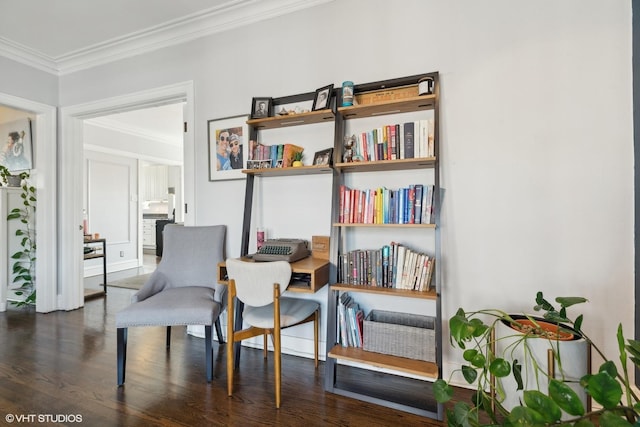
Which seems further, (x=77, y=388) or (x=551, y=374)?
(x=77, y=388)

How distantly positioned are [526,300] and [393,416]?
96 cm

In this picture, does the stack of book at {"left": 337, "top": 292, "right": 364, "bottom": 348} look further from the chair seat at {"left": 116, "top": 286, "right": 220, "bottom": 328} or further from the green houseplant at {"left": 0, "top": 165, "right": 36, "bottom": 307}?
the green houseplant at {"left": 0, "top": 165, "right": 36, "bottom": 307}

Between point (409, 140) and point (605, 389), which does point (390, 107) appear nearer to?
point (409, 140)

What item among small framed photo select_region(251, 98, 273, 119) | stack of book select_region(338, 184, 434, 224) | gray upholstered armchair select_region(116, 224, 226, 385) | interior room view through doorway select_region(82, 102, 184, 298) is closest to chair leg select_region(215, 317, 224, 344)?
gray upholstered armchair select_region(116, 224, 226, 385)

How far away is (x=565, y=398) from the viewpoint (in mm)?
700

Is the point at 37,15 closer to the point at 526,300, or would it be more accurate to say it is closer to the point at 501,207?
the point at 501,207

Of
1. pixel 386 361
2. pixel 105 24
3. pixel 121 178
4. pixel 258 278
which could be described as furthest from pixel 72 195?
pixel 386 361

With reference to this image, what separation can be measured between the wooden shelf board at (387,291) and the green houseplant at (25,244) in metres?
3.47

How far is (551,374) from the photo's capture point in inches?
47.9

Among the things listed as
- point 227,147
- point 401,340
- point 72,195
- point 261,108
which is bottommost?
point 401,340

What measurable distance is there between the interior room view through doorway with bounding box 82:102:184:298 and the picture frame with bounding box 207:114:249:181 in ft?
7.89

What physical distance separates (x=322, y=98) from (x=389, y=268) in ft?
3.77

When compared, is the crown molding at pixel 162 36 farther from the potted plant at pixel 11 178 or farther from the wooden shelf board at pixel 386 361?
the wooden shelf board at pixel 386 361

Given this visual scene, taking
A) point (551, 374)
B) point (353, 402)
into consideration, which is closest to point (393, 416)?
point (353, 402)
